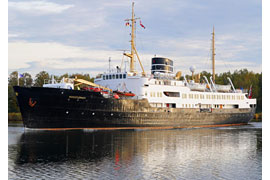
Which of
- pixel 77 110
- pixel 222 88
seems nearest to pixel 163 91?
pixel 77 110

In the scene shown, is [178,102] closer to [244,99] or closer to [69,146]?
[244,99]

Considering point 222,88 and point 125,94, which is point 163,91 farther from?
point 222,88

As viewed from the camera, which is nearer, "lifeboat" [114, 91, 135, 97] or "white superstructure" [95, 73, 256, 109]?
"lifeboat" [114, 91, 135, 97]

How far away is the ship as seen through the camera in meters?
40.5

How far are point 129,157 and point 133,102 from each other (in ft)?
61.1

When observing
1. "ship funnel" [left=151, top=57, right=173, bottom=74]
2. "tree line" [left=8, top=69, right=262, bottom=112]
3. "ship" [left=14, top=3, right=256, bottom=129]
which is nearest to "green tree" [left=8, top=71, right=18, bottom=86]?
"tree line" [left=8, top=69, right=262, bottom=112]

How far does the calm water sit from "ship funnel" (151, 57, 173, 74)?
17846mm

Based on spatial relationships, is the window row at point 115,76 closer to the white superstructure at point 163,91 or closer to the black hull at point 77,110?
the white superstructure at point 163,91

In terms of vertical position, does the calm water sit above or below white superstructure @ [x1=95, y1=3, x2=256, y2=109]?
below

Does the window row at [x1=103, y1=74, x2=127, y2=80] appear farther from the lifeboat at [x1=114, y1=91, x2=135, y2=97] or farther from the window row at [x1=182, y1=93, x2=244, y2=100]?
the window row at [x1=182, y1=93, x2=244, y2=100]

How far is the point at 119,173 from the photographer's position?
21.1m

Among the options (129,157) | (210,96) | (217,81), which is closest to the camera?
(129,157)

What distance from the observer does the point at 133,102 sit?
44625 millimetres
